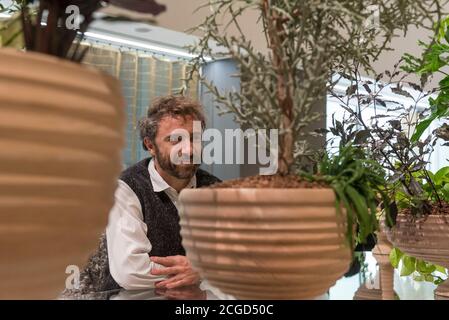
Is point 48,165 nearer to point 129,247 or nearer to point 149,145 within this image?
point 129,247

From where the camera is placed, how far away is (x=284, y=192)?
0.40 meters

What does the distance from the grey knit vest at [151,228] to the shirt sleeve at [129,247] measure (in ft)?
0.13

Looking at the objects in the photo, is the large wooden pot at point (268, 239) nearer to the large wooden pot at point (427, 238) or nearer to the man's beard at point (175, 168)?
the large wooden pot at point (427, 238)

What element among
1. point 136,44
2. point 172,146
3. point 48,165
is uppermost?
point 136,44

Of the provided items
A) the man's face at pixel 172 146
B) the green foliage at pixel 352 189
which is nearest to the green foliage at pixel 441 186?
the green foliage at pixel 352 189

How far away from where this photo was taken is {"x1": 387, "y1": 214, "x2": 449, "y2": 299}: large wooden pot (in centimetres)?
78

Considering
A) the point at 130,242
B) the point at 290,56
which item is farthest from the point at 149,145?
the point at 290,56

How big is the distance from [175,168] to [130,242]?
35cm

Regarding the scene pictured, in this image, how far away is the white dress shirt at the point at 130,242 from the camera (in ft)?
4.14

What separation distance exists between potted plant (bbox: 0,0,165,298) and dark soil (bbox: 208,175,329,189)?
13 centimetres

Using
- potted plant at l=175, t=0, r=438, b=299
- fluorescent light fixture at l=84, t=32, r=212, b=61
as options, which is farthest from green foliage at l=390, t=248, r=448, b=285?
fluorescent light fixture at l=84, t=32, r=212, b=61

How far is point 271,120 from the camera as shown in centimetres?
47

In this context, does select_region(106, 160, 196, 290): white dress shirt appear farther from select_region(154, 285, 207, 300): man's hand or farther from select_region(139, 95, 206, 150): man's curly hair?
select_region(154, 285, 207, 300): man's hand
